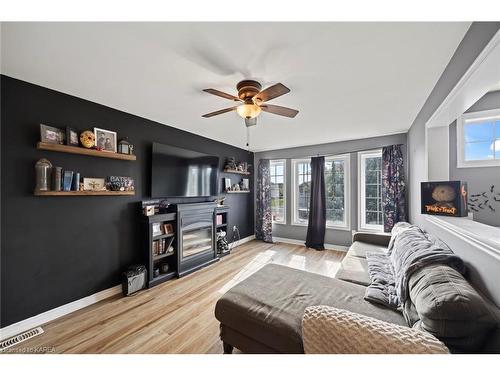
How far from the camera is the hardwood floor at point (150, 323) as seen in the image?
1.59m

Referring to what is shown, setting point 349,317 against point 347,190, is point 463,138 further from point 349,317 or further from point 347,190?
point 349,317

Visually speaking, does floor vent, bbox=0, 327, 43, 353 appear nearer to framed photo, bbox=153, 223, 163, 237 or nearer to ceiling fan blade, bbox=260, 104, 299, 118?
framed photo, bbox=153, 223, 163, 237

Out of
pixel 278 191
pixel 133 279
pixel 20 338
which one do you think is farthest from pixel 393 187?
pixel 20 338

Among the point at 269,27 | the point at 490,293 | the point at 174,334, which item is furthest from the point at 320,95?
the point at 174,334

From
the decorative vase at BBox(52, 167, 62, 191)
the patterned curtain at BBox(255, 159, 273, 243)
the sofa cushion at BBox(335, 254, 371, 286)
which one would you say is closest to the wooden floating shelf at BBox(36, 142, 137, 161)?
the decorative vase at BBox(52, 167, 62, 191)

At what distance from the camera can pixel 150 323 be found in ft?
6.12

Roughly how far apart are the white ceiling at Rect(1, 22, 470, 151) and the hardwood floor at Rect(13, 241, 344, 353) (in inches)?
90.3

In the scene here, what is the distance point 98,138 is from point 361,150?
14.0 ft

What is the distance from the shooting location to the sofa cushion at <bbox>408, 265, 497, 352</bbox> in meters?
0.81

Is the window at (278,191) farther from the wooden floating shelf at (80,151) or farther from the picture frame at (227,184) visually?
the wooden floating shelf at (80,151)
